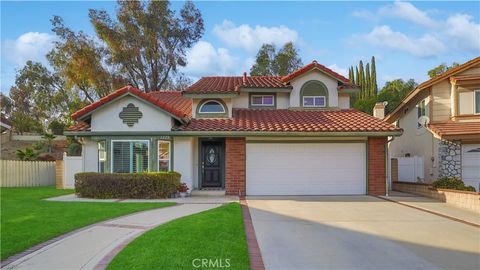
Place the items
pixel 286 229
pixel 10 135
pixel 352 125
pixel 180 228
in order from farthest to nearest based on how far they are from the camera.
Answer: pixel 10 135, pixel 352 125, pixel 286 229, pixel 180 228

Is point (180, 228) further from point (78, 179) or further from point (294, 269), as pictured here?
point (78, 179)

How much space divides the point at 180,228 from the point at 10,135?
42338 mm

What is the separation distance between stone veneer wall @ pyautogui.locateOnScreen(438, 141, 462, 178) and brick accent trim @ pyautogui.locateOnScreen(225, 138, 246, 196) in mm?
8546

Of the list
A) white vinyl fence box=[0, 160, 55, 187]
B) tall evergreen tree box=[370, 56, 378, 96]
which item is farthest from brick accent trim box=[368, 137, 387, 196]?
tall evergreen tree box=[370, 56, 378, 96]

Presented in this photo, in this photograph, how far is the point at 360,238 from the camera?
8.48m

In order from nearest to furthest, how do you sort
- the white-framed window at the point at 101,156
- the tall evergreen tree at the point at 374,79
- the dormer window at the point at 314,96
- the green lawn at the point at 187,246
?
the green lawn at the point at 187,246 < the white-framed window at the point at 101,156 < the dormer window at the point at 314,96 < the tall evergreen tree at the point at 374,79

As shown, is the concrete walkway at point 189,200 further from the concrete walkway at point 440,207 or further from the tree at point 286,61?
the tree at point 286,61

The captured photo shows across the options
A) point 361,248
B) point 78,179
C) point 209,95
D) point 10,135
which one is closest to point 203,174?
point 209,95

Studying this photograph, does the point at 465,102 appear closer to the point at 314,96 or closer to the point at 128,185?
the point at 314,96

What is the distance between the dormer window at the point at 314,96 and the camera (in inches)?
752

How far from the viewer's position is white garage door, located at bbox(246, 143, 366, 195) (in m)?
16.7

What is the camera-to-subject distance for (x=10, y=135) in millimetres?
44000
